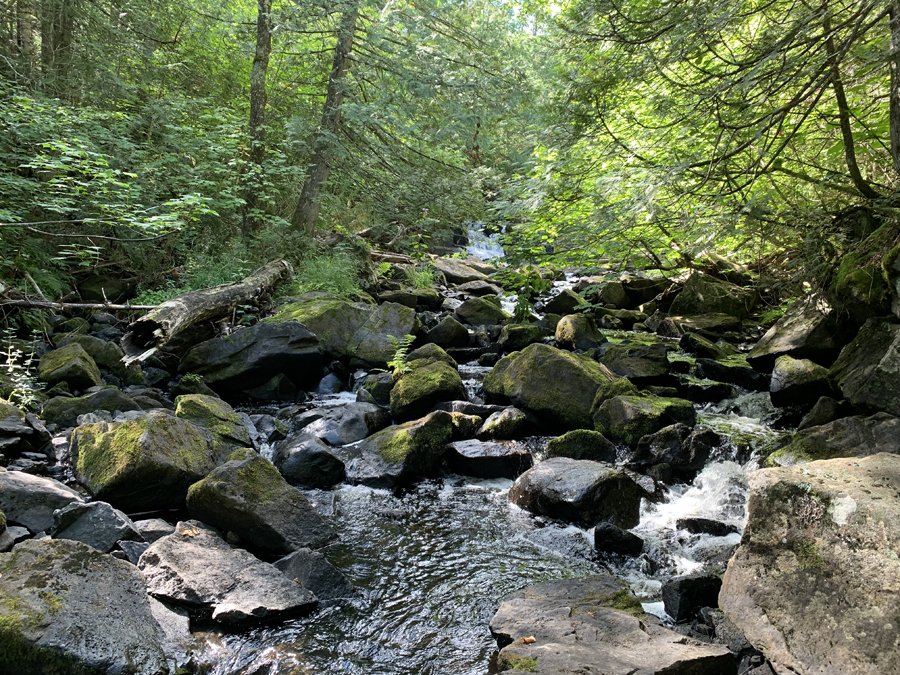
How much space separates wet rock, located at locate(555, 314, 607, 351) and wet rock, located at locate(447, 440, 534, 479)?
15.9 feet

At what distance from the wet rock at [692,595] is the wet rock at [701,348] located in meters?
7.27

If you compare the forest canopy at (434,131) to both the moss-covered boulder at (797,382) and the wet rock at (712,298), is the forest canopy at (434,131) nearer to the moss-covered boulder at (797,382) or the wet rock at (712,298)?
the wet rock at (712,298)

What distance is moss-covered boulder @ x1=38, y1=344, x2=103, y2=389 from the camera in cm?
725

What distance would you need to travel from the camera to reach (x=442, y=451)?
6629 mm

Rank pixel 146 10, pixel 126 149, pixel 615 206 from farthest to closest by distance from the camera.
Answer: pixel 146 10 → pixel 126 149 → pixel 615 206

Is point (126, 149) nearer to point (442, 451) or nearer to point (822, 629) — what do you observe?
point (442, 451)

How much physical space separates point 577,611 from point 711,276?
1215 centimetres

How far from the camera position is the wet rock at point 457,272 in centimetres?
1844

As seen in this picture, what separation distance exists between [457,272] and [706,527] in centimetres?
1432

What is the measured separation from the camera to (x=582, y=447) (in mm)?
6664

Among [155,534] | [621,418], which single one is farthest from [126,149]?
[621,418]

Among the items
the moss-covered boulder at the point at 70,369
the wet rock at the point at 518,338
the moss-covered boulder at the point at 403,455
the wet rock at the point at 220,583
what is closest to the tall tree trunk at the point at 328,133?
the wet rock at the point at 518,338

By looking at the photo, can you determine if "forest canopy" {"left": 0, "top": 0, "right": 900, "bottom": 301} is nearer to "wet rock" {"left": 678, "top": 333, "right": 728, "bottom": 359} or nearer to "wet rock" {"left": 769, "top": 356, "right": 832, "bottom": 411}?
"wet rock" {"left": 769, "top": 356, "right": 832, "bottom": 411}

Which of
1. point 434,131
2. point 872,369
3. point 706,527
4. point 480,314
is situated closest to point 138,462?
point 706,527
